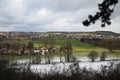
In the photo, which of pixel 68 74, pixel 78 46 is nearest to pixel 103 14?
pixel 68 74

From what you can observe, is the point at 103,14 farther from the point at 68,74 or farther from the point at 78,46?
the point at 78,46

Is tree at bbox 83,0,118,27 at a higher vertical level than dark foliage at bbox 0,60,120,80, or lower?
higher

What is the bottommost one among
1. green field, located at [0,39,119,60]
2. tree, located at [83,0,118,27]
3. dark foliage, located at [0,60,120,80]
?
green field, located at [0,39,119,60]

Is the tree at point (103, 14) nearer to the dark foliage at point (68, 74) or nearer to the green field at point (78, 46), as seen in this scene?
the dark foliage at point (68, 74)

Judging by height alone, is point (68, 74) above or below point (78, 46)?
above

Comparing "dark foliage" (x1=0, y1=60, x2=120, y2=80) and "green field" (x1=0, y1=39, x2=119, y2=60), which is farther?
"green field" (x1=0, y1=39, x2=119, y2=60)

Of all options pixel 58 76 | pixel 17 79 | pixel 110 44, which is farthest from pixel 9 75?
pixel 110 44

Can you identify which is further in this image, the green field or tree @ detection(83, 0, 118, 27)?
the green field

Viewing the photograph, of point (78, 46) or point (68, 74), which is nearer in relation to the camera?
point (68, 74)

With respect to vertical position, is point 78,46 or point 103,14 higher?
point 103,14

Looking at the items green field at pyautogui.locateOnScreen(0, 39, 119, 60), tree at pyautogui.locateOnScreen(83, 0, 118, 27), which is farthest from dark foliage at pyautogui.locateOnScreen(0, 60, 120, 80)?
green field at pyautogui.locateOnScreen(0, 39, 119, 60)

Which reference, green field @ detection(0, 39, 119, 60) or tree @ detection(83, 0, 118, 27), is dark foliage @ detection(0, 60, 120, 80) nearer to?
tree @ detection(83, 0, 118, 27)

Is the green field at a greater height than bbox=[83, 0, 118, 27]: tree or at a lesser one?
lesser
